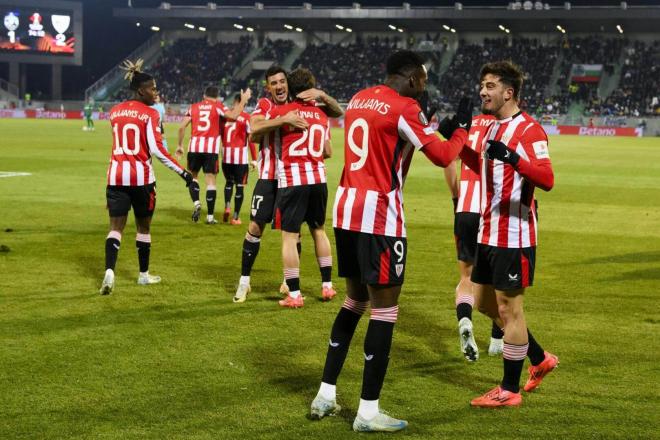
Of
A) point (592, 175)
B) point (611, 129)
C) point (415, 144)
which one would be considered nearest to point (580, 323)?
point (415, 144)

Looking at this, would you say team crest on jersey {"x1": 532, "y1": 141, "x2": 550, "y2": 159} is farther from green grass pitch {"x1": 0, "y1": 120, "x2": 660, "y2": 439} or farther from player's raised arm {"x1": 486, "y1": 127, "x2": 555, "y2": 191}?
green grass pitch {"x1": 0, "y1": 120, "x2": 660, "y2": 439}

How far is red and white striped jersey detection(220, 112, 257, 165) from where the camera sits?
1416 centimetres

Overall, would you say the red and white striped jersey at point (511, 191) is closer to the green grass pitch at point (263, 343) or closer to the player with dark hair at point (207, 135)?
the green grass pitch at point (263, 343)

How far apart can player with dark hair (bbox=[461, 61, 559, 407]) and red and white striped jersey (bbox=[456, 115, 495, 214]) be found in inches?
47.3

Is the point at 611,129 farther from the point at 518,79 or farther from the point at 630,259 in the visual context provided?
the point at 518,79

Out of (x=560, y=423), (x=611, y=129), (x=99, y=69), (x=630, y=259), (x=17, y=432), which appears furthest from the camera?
(x=99, y=69)

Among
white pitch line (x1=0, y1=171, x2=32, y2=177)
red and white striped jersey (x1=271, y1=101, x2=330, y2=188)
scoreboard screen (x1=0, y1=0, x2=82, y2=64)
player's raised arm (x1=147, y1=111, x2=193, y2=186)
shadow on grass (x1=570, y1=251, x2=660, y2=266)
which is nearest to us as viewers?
red and white striped jersey (x1=271, y1=101, x2=330, y2=188)

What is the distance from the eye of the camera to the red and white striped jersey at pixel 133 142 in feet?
28.3

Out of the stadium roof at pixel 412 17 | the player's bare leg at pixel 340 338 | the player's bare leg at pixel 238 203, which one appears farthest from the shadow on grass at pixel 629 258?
the stadium roof at pixel 412 17

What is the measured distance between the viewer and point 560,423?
16.8ft

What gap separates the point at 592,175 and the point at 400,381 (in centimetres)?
A: 1905

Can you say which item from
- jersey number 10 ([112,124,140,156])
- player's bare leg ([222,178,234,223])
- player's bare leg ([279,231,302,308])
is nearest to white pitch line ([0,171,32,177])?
player's bare leg ([222,178,234,223])

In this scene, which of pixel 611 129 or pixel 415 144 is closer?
pixel 415 144

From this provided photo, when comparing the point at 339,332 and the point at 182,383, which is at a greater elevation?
the point at 339,332
